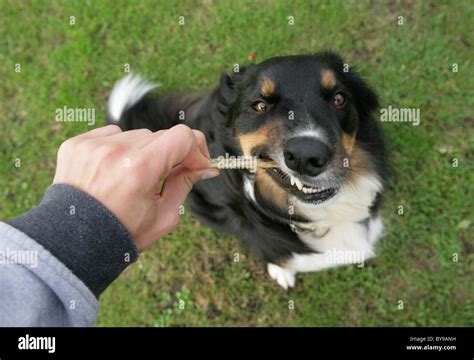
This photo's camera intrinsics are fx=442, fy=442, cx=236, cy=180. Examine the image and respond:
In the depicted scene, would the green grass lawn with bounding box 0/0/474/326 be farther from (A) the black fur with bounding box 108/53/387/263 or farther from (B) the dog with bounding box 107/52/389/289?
(A) the black fur with bounding box 108/53/387/263

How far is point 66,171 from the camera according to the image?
5.67 ft

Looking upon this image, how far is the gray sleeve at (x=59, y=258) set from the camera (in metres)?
1.49

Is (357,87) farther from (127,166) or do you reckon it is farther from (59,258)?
(59,258)

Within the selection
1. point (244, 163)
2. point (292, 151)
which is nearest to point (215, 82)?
point (244, 163)

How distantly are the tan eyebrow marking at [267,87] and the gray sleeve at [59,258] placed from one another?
1122mm

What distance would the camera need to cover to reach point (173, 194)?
2.11 meters

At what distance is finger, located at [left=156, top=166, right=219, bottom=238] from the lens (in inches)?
81.1

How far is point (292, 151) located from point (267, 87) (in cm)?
43

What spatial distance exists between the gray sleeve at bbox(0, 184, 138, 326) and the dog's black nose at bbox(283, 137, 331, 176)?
0.90 metres

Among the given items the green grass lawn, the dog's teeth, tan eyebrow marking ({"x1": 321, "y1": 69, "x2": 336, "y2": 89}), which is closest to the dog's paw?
the green grass lawn

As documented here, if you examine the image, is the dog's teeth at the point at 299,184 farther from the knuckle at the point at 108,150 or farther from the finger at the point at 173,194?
the knuckle at the point at 108,150
